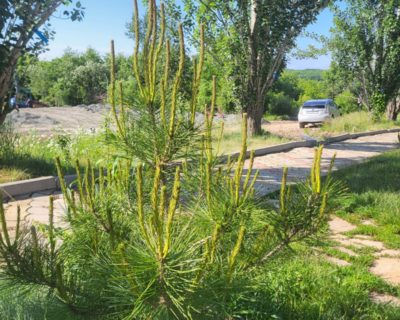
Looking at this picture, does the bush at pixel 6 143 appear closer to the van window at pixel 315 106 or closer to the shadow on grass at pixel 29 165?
the shadow on grass at pixel 29 165

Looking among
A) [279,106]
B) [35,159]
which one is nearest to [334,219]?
[35,159]

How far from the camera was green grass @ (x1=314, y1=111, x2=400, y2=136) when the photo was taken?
813 inches

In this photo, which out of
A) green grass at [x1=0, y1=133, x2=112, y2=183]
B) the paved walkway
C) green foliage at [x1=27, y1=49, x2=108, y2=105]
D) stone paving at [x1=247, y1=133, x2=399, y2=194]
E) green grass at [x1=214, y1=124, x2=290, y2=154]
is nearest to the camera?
the paved walkway

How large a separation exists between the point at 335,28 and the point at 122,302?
26431mm

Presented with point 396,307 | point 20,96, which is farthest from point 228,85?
point 396,307

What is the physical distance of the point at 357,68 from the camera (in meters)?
24.9

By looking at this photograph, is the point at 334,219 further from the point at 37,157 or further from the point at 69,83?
the point at 69,83

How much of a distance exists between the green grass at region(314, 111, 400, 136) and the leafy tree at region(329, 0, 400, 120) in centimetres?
93

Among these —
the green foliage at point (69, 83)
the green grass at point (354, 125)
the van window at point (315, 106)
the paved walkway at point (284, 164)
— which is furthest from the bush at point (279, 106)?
the paved walkway at point (284, 164)

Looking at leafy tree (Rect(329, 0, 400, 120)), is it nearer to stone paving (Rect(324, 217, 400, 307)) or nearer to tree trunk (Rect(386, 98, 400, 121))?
tree trunk (Rect(386, 98, 400, 121))

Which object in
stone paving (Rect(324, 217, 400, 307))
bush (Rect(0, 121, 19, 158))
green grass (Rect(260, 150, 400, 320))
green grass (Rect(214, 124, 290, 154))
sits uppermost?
bush (Rect(0, 121, 19, 158))

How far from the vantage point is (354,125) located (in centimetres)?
2166

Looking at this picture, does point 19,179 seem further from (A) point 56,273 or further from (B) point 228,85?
(B) point 228,85

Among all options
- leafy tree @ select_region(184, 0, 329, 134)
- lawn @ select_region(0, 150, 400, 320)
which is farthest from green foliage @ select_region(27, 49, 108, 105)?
lawn @ select_region(0, 150, 400, 320)
